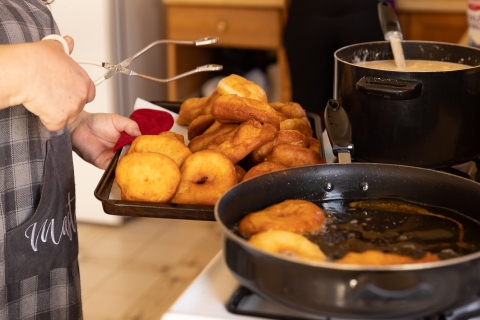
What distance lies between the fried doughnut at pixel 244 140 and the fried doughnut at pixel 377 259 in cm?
31

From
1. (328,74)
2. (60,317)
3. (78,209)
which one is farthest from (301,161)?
(78,209)

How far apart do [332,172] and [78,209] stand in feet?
6.59

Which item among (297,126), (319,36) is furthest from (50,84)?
(319,36)

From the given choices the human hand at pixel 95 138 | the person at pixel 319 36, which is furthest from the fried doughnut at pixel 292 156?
the person at pixel 319 36

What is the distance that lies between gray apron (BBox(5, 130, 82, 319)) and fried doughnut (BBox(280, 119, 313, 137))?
1.19 feet

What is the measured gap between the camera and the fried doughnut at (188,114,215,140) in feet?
3.21

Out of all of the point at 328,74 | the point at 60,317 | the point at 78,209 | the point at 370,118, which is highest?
the point at 370,118

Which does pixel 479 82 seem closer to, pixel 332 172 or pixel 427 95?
pixel 427 95

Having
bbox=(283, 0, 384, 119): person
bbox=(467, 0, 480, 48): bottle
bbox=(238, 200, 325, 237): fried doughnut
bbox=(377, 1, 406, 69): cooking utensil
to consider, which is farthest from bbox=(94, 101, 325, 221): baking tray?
bbox=(283, 0, 384, 119): person

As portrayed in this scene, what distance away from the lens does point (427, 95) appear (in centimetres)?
82

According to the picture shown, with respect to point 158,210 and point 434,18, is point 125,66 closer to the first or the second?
point 158,210

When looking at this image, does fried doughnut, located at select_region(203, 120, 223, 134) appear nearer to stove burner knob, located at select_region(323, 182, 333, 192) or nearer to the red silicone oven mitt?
the red silicone oven mitt

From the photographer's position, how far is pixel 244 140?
833 millimetres

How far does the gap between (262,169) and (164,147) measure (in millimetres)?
148
